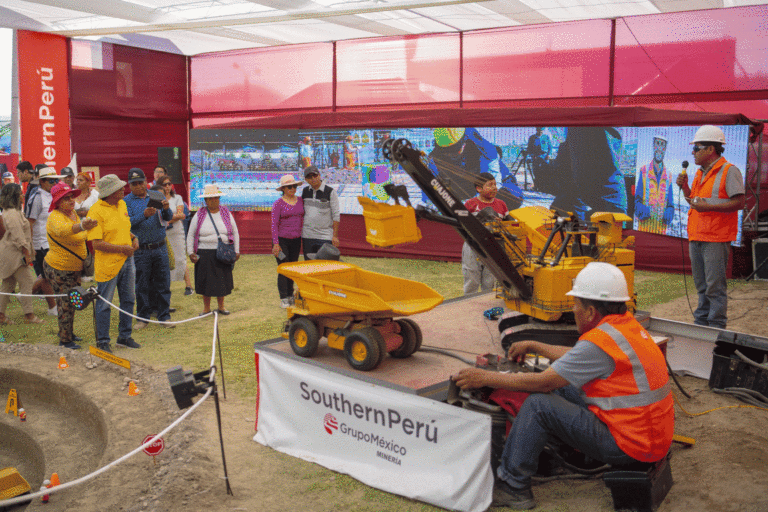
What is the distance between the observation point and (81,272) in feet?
22.9

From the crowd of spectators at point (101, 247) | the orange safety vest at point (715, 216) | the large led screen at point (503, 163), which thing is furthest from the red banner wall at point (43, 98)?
the orange safety vest at point (715, 216)

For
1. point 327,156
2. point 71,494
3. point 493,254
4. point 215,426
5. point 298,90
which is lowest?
point 71,494

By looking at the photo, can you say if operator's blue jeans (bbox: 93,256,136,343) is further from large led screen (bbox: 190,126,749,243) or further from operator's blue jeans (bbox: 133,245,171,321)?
large led screen (bbox: 190,126,749,243)

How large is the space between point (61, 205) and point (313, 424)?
12.9 ft

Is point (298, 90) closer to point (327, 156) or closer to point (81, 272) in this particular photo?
point (327, 156)

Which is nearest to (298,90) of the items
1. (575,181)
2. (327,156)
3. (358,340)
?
(327,156)

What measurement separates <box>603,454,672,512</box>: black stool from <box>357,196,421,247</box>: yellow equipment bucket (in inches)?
71.8

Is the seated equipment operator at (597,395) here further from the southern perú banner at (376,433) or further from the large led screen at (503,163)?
the large led screen at (503,163)

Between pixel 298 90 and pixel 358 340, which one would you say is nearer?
pixel 358 340

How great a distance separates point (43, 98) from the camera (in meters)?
13.4

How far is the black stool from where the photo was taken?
3365 mm

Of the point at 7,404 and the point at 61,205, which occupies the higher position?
the point at 61,205

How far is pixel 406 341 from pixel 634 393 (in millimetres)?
1658

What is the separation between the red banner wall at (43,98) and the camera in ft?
42.6
